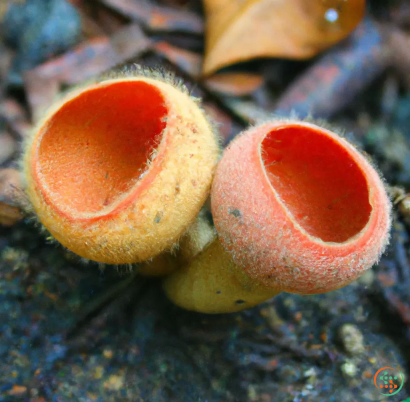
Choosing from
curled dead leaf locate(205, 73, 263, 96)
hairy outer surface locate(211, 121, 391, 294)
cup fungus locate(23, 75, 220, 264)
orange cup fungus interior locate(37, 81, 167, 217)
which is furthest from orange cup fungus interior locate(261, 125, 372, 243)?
curled dead leaf locate(205, 73, 263, 96)

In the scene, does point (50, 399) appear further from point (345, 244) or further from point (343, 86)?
point (343, 86)

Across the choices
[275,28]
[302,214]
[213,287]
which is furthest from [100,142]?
[275,28]

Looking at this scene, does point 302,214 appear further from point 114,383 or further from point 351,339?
point 114,383

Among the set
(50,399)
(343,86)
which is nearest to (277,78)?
(343,86)

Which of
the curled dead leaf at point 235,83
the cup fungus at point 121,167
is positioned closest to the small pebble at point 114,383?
the cup fungus at point 121,167

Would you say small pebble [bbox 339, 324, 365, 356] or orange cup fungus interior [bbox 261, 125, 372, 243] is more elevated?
orange cup fungus interior [bbox 261, 125, 372, 243]

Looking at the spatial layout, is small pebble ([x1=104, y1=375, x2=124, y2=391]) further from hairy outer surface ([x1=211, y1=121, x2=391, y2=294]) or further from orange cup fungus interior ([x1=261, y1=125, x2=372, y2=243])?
orange cup fungus interior ([x1=261, y1=125, x2=372, y2=243])
